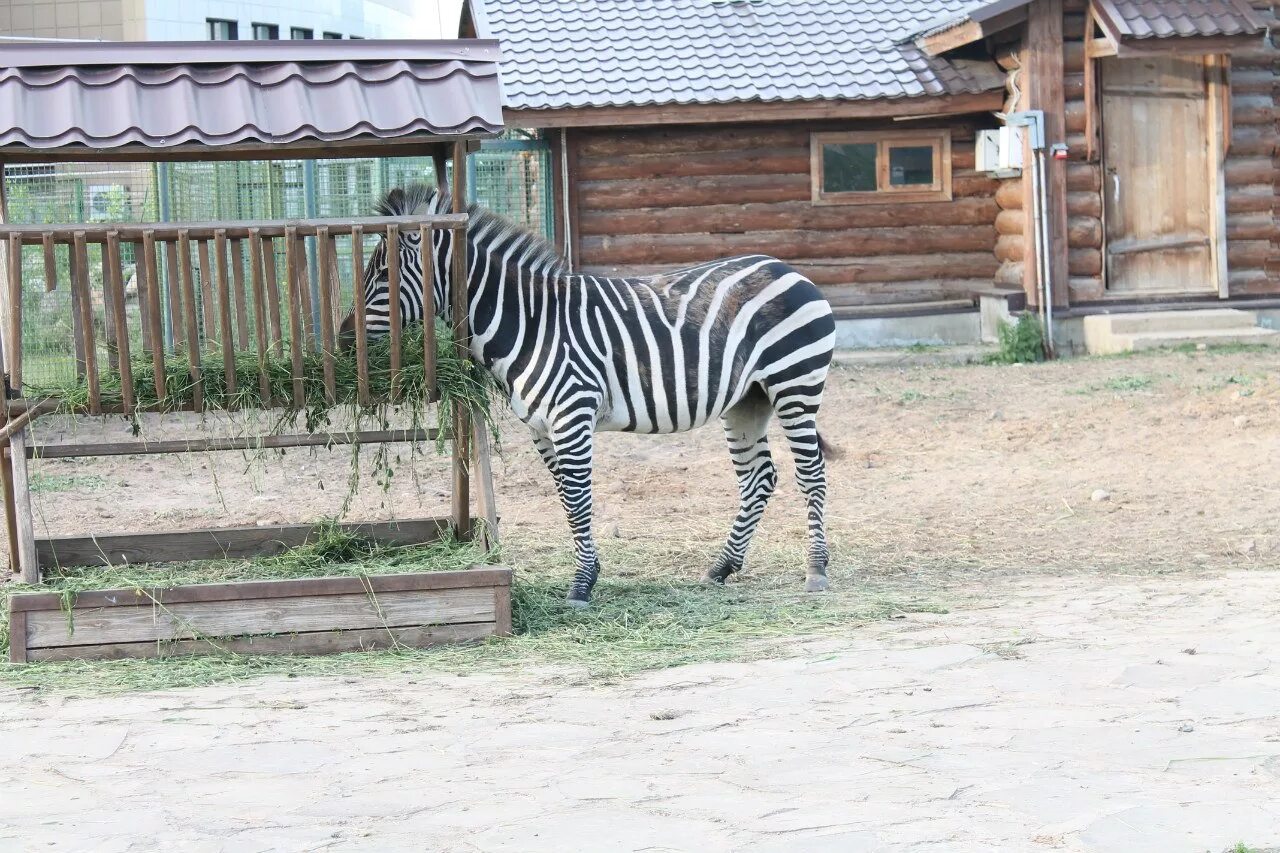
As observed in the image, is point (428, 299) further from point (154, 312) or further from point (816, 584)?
point (816, 584)

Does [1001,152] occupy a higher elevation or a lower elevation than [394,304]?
higher

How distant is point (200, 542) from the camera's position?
271 inches

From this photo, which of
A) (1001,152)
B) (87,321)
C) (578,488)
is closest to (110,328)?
(87,321)

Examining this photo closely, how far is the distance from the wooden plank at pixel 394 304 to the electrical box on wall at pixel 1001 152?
10097 millimetres

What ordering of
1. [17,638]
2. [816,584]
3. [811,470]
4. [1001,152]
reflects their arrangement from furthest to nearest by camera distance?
[1001,152] → [811,470] → [816,584] → [17,638]

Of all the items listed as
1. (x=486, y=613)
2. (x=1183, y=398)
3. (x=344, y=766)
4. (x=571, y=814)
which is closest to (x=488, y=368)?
(x=486, y=613)

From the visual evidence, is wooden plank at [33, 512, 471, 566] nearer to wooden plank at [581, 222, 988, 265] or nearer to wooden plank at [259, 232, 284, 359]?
wooden plank at [259, 232, 284, 359]

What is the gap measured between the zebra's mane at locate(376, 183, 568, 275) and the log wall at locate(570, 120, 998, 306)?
8.75 metres

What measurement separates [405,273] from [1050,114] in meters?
10.0

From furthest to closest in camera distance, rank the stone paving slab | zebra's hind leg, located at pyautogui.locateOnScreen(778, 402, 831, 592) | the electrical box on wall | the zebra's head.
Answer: the electrical box on wall < zebra's hind leg, located at pyautogui.locateOnScreen(778, 402, 831, 592) < the zebra's head < the stone paving slab

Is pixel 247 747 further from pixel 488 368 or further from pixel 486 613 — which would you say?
pixel 488 368

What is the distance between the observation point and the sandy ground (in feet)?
12.2

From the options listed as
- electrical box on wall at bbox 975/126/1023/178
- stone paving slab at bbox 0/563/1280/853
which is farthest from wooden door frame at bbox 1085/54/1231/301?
stone paving slab at bbox 0/563/1280/853

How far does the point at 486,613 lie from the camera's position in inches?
233
